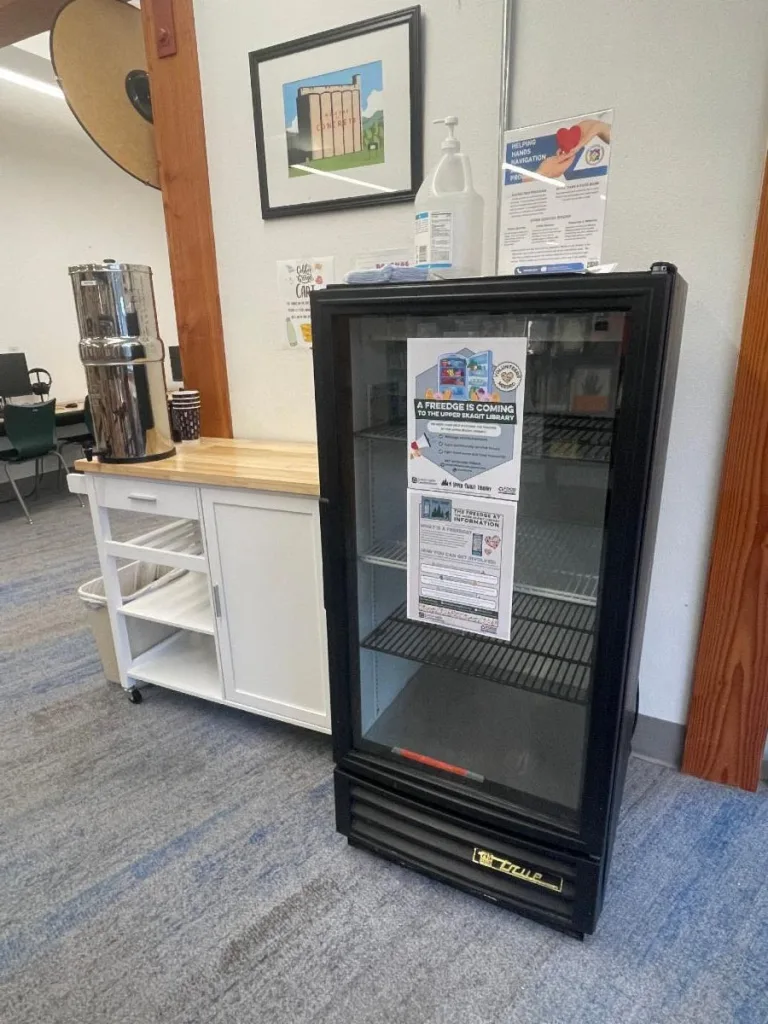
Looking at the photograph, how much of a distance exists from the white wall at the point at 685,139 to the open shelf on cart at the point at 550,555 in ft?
1.15

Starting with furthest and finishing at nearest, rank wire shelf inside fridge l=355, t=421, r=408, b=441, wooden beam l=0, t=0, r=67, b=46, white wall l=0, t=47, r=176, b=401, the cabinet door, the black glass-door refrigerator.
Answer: white wall l=0, t=47, r=176, b=401, wooden beam l=0, t=0, r=67, b=46, the cabinet door, wire shelf inside fridge l=355, t=421, r=408, b=441, the black glass-door refrigerator

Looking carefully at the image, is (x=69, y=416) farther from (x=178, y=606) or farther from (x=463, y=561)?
(x=463, y=561)

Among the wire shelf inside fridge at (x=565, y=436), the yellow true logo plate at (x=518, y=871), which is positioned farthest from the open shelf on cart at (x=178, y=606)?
the wire shelf inside fridge at (x=565, y=436)

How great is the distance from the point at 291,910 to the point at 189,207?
7.17 feet

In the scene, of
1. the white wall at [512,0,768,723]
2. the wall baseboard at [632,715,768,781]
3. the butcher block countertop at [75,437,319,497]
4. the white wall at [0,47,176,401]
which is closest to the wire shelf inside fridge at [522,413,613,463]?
the white wall at [512,0,768,723]

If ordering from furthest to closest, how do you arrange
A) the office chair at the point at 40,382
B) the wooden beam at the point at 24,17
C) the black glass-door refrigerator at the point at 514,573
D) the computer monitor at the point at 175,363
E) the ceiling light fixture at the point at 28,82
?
1. the computer monitor at the point at 175,363
2. the office chair at the point at 40,382
3. the ceiling light fixture at the point at 28,82
4. the wooden beam at the point at 24,17
5. the black glass-door refrigerator at the point at 514,573

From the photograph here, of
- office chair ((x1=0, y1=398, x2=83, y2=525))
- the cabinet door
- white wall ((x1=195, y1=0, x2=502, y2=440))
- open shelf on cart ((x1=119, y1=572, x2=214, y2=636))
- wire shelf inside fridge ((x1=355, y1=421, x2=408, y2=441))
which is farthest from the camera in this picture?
office chair ((x1=0, y1=398, x2=83, y2=525))

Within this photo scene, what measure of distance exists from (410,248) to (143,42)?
1.38m

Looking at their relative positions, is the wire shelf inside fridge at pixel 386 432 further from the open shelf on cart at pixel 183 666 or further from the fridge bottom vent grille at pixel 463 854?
the open shelf on cart at pixel 183 666

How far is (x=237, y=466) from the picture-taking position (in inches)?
70.6

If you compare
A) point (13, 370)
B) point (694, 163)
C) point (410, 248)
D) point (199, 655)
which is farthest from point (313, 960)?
point (13, 370)

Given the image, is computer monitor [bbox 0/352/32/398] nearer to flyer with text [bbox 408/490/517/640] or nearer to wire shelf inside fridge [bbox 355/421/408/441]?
wire shelf inside fridge [bbox 355/421/408/441]

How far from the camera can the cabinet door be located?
1686 millimetres

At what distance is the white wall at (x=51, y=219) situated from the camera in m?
4.80
